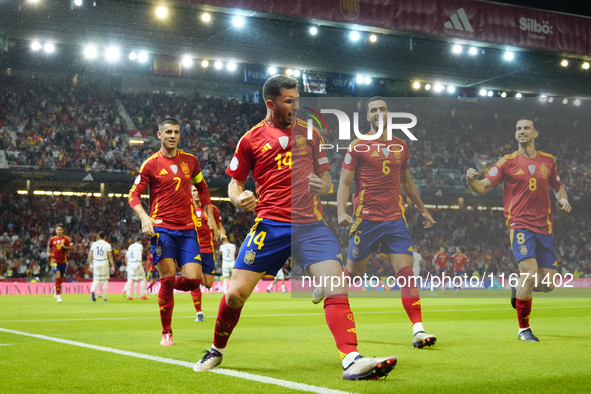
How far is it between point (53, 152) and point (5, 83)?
18.2 ft

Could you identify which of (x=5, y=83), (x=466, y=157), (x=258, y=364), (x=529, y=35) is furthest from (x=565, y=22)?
(x=5, y=83)

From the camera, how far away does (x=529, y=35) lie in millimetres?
22531

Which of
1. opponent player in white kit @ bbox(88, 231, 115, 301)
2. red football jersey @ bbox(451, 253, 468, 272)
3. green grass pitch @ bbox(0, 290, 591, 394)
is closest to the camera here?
green grass pitch @ bbox(0, 290, 591, 394)

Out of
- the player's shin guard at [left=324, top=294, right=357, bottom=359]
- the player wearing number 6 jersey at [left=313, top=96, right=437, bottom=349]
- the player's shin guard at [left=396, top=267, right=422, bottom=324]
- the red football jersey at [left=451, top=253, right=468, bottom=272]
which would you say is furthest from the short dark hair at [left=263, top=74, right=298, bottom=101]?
the red football jersey at [left=451, top=253, right=468, bottom=272]

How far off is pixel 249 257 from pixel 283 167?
2.39ft

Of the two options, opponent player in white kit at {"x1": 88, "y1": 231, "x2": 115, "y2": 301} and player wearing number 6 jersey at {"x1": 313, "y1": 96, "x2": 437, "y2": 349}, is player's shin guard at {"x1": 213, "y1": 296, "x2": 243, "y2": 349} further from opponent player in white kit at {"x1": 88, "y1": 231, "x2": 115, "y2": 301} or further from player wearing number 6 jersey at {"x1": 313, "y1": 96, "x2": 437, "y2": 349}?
opponent player in white kit at {"x1": 88, "y1": 231, "x2": 115, "y2": 301}

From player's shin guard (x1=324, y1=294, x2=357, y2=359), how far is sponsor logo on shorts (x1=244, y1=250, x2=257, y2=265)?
63 centimetres

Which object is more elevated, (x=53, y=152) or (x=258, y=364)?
(x=53, y=152)

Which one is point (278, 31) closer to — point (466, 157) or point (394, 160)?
point (466, 157)

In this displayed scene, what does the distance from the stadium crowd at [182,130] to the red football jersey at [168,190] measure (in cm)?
1690

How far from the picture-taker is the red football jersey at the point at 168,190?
7562 millimetres

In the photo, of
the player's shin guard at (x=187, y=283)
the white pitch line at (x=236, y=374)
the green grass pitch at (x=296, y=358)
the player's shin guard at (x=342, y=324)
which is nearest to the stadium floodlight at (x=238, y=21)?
the green grass pitch at (x=296, y=358)

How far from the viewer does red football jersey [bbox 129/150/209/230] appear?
756 cm

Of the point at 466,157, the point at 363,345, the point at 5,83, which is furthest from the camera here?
the point at 5,83
